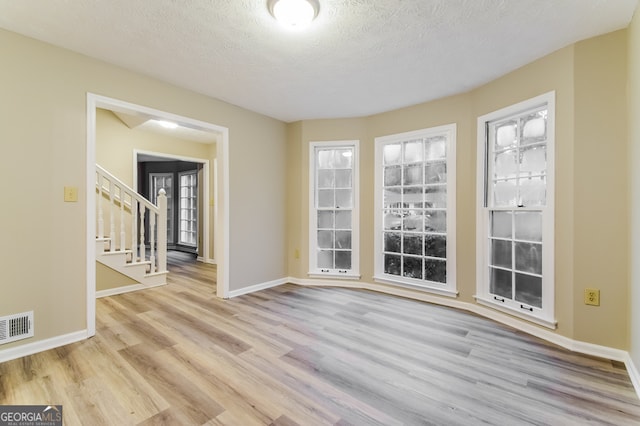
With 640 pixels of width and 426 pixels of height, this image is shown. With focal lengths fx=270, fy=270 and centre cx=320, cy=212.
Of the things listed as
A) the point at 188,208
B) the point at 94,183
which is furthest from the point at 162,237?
the point at 188,208

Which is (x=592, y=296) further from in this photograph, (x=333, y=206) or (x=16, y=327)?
(x=16, y=327)

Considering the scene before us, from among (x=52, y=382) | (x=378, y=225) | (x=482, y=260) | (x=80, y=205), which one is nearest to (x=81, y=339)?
(x=52, y=382)

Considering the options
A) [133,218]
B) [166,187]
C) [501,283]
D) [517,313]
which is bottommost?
[517,313]

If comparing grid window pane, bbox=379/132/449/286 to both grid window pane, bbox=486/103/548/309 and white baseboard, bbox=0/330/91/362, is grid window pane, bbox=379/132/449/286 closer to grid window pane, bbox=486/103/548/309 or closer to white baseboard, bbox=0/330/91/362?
grid window pane, bbox=486/103/548/309

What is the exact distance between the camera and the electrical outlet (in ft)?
6.98

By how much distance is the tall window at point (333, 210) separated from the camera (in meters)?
4.06

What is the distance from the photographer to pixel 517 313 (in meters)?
2.62

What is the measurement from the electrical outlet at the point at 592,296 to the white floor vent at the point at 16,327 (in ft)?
14.5

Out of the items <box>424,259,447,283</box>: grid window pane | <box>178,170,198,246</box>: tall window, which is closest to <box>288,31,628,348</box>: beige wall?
<box>424,259,447,283</box>: grid window pane

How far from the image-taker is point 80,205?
7.79ft

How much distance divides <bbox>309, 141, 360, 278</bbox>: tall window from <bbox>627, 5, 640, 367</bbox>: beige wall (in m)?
2.70

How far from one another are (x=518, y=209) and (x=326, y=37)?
2.37 meters

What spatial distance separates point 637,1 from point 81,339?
487cm

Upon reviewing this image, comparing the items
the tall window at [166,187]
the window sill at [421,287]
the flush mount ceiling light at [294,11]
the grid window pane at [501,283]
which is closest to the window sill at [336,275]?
the window sill at [421,287]
